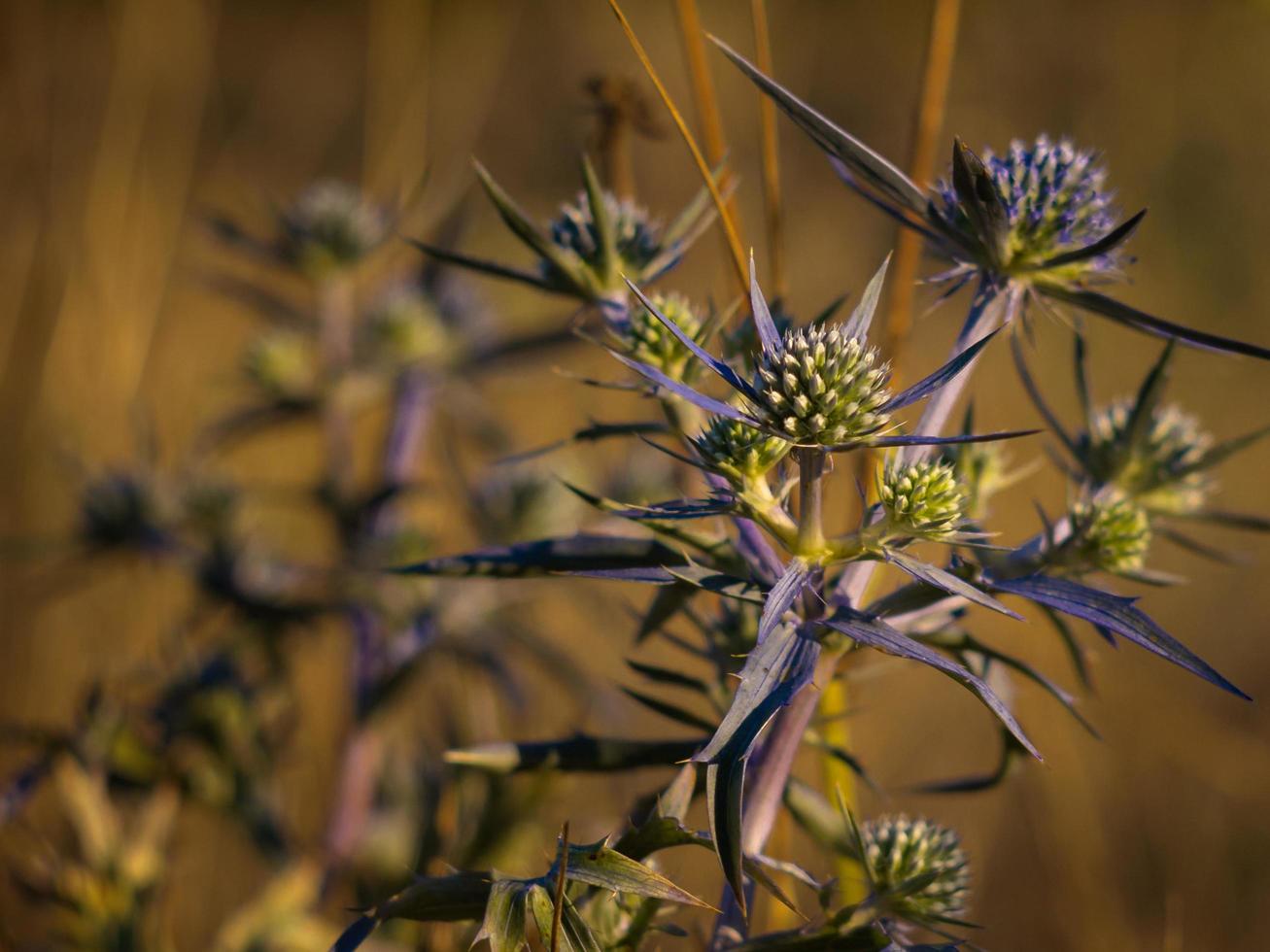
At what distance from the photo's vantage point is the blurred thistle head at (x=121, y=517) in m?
1.59

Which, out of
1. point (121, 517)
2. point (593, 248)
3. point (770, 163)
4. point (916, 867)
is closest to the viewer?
point (916, 867)

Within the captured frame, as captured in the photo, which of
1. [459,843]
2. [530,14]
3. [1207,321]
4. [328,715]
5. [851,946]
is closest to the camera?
[851,946]

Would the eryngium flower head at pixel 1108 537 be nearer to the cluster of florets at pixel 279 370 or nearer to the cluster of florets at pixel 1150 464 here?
the cluster of florets at pixel 1150 464

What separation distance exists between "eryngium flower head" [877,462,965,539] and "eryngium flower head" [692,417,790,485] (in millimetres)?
88

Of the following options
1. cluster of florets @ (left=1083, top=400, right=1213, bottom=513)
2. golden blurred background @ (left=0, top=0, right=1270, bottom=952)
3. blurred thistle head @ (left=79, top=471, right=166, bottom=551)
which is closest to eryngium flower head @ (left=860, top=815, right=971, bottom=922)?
golden blurred background @ (left=0, top=0, right=1270, bottom=952)

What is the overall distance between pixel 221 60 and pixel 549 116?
2.29 metres

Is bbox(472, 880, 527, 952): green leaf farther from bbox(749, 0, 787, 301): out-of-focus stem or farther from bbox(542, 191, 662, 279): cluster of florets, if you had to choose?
bbox(749, 0, 787, 301): out-of-focus stem

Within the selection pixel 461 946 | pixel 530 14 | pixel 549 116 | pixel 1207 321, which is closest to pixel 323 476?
pixel 461 946

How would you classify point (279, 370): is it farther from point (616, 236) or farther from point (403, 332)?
point (616, 236)

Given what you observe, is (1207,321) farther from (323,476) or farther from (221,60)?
(221,60)

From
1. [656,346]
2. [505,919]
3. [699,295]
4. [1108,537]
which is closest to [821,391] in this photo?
[656,346]

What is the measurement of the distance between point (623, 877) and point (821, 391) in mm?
378

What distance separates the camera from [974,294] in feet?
2.73

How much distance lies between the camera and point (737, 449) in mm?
705
